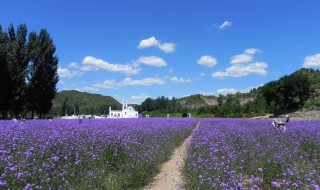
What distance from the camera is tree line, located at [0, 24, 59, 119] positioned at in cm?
3984

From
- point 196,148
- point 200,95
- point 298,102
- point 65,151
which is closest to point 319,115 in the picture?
point 298,102

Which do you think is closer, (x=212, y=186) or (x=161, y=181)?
(x=212, y=186)

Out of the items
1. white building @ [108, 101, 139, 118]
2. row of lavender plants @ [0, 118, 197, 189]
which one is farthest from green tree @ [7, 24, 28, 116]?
white building @ [108, 101, 139, 118]

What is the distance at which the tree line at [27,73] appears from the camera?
39.8 metres

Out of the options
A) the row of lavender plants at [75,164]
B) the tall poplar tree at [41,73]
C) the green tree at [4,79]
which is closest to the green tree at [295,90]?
the tall poplar tree at [41,73]

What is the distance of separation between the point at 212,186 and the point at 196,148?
202 inches

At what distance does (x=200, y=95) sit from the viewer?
187500mm

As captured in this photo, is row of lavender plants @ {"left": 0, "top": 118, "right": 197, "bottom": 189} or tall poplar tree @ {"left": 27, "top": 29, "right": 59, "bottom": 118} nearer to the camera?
row of lavender plants @ {"left": 0, "top": 118, "right": 197, "bottom": 189}

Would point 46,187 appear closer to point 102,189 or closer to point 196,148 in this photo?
point 102,189

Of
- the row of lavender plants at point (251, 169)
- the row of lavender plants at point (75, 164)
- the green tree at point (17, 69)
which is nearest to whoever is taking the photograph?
the row of lavender plants at point (75, 164)

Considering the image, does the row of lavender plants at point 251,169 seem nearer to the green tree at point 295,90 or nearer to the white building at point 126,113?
the green tree at point 295,90

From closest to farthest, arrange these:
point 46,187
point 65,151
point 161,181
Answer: point 46,187 → point 65,151 → point 161,181

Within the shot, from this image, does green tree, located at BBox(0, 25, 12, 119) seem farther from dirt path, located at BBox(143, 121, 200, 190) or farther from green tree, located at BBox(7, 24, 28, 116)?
dirt path, located at BBox(143, 121, 200, 190)

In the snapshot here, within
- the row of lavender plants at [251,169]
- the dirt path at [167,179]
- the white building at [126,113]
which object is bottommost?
the dirt path at [167,179]
